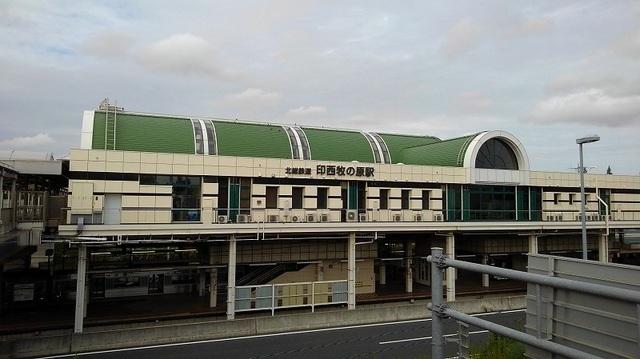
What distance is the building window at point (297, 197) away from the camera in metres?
25.8

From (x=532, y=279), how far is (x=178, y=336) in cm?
1851

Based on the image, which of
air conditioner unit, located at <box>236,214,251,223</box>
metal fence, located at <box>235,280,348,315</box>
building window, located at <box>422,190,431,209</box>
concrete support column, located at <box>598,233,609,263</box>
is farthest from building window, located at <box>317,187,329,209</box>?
concrete support column, located at <box>598,233,609,263</box>

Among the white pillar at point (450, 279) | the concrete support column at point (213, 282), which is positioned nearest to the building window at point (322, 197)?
the concrete support column at point (213, 282)

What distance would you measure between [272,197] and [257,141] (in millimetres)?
4214

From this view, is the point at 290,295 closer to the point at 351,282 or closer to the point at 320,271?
the point at 320,271

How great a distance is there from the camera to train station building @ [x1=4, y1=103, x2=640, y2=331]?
71.5ft

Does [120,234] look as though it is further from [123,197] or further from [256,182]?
[256,182]

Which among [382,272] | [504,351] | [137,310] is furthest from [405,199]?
[504,351]

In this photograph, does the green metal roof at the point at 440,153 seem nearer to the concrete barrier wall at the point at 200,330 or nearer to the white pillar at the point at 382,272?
the white pillar at the point at 382,272

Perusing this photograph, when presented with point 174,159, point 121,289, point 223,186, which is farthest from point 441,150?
point 121,289

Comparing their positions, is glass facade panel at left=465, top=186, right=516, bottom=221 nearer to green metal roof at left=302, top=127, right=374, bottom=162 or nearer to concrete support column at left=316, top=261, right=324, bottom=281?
green metal roof at left=302, top=127, right=374, bottom=162

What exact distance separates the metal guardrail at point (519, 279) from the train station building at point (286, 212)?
62.4 ft

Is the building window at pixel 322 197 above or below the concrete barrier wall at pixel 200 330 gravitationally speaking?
above

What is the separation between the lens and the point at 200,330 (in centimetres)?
1920
